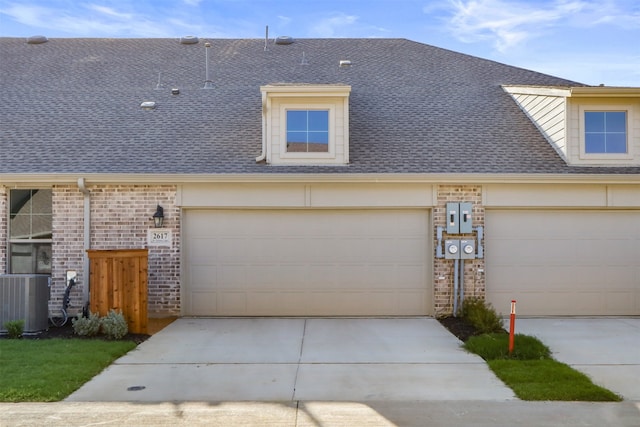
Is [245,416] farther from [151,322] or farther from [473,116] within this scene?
[473,116]

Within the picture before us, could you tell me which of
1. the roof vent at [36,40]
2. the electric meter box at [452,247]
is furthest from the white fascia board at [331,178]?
the roof vent at [36,40]

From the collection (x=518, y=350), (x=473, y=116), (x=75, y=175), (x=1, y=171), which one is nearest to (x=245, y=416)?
(x=518, y=350)

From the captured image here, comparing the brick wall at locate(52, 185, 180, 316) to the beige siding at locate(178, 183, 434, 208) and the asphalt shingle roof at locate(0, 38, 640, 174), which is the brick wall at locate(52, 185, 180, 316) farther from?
the beige siding at locate(178, 183, 434, 208)

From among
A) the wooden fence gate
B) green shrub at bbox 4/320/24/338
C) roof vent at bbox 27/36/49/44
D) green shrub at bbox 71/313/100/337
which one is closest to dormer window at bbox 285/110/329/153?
the wooden fence gate

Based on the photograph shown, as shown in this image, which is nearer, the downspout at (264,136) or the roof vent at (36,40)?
the downspout at (264,136)

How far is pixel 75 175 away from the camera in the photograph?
1125 cm

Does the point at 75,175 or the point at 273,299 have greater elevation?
the point at 75,175

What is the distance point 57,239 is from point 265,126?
4.78 metres

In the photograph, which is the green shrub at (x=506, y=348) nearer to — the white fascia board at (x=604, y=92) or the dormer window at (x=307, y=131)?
the dormer window at (x=307, y=131)

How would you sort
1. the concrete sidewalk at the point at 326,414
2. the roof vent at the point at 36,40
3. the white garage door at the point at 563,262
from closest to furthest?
the concrete sidewalk at the point at 326,414, the white garage door at the point at 563,262, the roof vent at the point at 36,40

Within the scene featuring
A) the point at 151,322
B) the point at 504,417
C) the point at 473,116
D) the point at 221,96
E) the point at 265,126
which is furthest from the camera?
the point at 221,96

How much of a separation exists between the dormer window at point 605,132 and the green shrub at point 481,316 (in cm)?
410

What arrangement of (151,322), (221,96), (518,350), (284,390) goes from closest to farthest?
(284,390)
(518,350)
(151,322)
(221,96)

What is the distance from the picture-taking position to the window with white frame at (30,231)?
11719 mm
